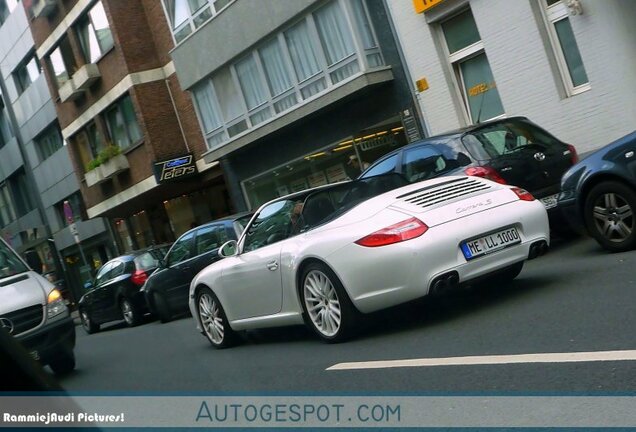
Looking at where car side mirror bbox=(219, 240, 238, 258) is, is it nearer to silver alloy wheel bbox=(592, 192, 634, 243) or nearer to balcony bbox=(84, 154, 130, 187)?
silver alloy wheel bbox=(592, 192, 634, 243)

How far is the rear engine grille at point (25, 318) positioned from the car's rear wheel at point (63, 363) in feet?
2.35

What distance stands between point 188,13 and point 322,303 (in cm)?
1888

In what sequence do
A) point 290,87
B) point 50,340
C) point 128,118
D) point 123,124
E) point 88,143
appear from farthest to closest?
point 88,143, point 123,124, point 128,118, point 290,87, point 50,340

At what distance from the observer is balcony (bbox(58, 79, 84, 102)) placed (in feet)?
105

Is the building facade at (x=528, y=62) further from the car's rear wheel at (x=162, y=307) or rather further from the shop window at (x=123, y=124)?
the shop window at (x=123, y=124)

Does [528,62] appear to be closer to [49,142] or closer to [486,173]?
[486,173]

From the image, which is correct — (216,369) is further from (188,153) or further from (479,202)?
(188,153)

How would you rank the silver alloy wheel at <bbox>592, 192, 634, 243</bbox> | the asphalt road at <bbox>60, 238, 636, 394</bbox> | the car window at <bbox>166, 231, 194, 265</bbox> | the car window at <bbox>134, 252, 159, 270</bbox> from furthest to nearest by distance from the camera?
1. the car window at <bbox>134, 252, 159, 270</bbox>
2. the car window at <bbox>166, 231, 194, 265</bbox>
3. the silver alloy wheel at <bbox>592, 192, 634, 243</bbox>
4. the asphalt road at <bbox>60, 238, 636, 394</bbox>

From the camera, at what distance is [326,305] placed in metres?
7.49

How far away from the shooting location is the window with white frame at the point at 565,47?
49.0ft

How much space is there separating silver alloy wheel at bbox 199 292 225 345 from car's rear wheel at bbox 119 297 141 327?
7.84m

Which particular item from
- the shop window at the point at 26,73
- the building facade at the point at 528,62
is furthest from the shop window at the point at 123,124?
the building facade at the point at 528,62

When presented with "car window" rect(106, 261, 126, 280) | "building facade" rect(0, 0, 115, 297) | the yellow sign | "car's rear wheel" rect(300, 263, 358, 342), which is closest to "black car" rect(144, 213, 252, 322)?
"car window" rect(106, 261, 126, 280)

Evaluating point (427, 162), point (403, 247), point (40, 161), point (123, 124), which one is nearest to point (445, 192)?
point (403, 247)
